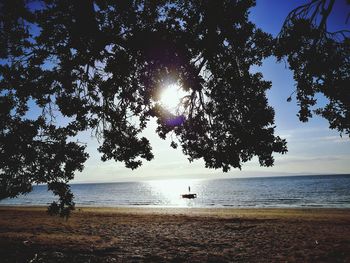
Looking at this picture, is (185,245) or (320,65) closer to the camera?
(320,65)

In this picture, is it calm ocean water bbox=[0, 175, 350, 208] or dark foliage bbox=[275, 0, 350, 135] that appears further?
calm ocean water bbox=[0, 175, 350, 208]

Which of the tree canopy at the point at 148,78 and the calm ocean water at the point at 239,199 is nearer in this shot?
the tree canopy at the point at 148,78

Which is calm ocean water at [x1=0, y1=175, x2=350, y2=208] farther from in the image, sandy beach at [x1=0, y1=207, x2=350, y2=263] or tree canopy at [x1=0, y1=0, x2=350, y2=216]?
tree canopy at [x1=0, y1=0, x2=350, y2=216]

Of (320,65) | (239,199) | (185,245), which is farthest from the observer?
(239,199)

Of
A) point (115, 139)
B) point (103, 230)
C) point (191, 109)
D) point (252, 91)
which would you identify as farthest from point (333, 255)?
point (103, 230)

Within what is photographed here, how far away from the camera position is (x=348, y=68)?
812 cm

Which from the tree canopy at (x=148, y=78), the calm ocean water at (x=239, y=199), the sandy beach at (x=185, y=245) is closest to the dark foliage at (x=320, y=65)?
the tree canopy at (x=148, y=78)

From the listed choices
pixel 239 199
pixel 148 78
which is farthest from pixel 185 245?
pixel 239 199

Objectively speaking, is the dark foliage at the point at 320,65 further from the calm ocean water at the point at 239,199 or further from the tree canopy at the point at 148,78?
the calm ocean water at the point at 239,199

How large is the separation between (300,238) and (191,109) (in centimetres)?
926

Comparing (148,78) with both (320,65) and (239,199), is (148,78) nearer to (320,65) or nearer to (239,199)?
(320,65)

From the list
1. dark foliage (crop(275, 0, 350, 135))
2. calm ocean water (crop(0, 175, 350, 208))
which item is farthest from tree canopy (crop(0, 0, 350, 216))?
calm ocean water (crop(0, 175, 350, 208))

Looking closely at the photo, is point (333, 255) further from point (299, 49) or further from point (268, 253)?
point (299, 49)

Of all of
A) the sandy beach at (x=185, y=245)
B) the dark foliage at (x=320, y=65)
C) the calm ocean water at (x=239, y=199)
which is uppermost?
the dark foliage at (x=320, y=65)
